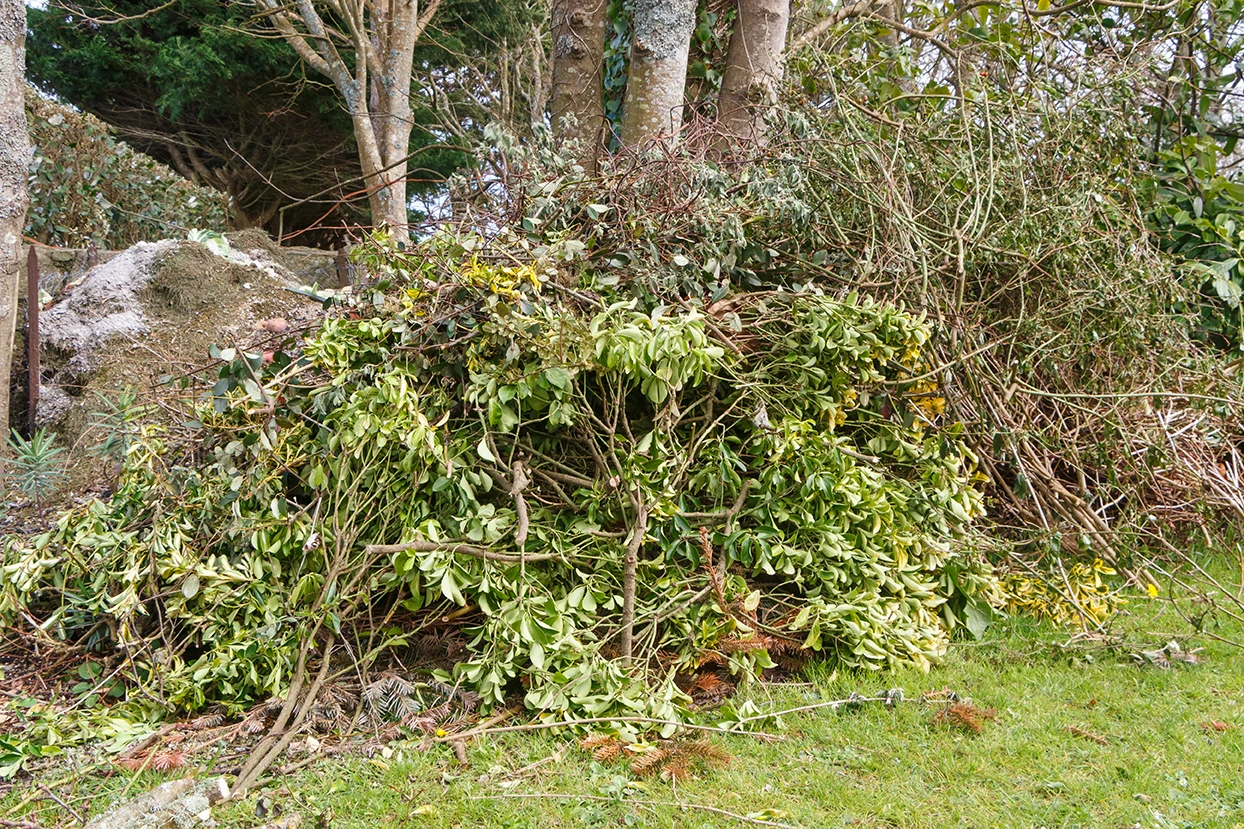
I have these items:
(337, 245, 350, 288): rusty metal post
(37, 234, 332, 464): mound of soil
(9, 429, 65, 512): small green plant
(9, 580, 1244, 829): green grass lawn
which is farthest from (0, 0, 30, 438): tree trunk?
(337, 245, 350, 288): rusty metal post

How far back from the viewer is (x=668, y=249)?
4.18m

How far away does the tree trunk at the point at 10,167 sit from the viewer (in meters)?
4.74

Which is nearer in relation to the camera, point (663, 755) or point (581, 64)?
point (663, 755)

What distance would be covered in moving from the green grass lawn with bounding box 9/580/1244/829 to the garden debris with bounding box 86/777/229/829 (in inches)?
2.9

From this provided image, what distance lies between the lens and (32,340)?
592cm

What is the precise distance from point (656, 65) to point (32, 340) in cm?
458

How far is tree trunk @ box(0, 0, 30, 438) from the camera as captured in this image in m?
4.74

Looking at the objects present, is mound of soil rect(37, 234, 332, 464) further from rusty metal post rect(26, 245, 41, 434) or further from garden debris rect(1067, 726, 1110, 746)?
garden debris rect(1067, 726, 1110, 746)

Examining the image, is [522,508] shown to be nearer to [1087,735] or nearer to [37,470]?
[1087,735]

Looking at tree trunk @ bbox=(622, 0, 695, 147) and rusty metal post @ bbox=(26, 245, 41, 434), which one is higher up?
tree trunk @ bbox=(622, 0, 695, 147)

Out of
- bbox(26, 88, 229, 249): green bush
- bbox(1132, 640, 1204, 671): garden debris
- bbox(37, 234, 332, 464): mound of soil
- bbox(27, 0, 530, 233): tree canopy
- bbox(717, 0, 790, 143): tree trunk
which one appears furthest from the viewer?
bbox(27, 0, 530, 233): tree canopy

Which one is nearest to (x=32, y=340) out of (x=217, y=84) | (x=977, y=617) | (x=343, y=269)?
(x=343, y=269)

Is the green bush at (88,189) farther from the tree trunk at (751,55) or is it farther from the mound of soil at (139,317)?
the tree trunk at (751,55)

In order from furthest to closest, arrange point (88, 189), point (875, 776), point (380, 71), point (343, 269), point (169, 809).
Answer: point (380, 71) < point (88, 189) < point (343, 269) < point (875, 776) < point (169, 809)
